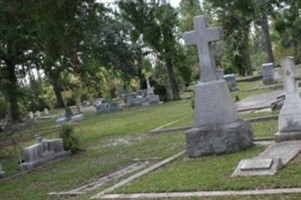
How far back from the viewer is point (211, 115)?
11.0 meters

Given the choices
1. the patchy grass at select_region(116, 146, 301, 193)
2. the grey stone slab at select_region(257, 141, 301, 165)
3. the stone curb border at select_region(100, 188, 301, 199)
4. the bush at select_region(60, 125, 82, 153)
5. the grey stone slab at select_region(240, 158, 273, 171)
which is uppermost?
the bush at select_region(60, 125, 82, 153)

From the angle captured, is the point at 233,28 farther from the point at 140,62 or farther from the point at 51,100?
the point at 51,100

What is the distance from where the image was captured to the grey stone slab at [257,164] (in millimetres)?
7968

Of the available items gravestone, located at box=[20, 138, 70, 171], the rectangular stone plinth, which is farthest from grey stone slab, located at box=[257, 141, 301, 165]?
gravestone, located at box=[20, 138, 70, 171]

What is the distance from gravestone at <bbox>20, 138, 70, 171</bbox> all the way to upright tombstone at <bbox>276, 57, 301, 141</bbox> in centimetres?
656

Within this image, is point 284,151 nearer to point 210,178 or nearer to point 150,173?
point 210,178

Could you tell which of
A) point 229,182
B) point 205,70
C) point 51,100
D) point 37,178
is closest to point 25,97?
point 37,178

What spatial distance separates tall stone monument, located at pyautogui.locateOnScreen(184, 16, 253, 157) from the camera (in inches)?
415

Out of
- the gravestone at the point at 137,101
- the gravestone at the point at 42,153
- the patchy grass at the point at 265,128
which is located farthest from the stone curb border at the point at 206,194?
the gravestone at the point at 137,101

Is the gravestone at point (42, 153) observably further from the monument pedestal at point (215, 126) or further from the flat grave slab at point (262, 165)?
the flat grave slab at point (262, 165)

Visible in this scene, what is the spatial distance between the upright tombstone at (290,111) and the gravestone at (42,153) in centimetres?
656

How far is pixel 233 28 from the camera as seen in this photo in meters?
44.5

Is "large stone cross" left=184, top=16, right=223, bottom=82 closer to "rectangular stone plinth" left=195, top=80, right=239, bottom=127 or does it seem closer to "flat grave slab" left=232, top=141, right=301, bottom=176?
"rectangular stone plinth" left=195, top=80, right=239, bottom=127

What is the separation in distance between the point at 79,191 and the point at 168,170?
163 cm
